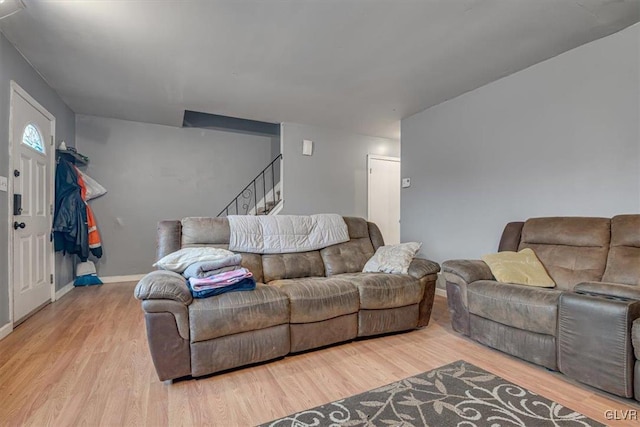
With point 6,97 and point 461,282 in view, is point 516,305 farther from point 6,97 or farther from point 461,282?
point 6,97

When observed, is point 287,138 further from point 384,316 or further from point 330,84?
point 384,316

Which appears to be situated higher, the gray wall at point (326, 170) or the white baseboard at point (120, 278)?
the gray wall at point (326, 170)

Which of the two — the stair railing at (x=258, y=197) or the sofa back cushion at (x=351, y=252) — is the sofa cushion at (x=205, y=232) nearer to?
the sofa back cushion at (x=351, y=252)

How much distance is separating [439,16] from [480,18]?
311mm

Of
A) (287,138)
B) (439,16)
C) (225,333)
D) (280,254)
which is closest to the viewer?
(225,333)

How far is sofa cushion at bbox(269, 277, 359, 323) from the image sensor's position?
216 centimetres

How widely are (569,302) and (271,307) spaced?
1.80 metres

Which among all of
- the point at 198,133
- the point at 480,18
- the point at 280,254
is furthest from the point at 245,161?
the point at 480,18

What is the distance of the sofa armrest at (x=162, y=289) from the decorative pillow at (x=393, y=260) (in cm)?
162

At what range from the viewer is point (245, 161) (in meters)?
5.59

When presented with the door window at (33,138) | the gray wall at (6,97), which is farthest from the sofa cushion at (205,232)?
the door window at (33,138)

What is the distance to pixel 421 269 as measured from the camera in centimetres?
267

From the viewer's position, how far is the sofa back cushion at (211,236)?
2555 millimetres

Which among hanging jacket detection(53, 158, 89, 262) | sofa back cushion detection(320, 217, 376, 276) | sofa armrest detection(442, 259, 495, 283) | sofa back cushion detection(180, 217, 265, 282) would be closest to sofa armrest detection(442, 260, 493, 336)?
sofa armrest detection(442, 259, 495, 283)
